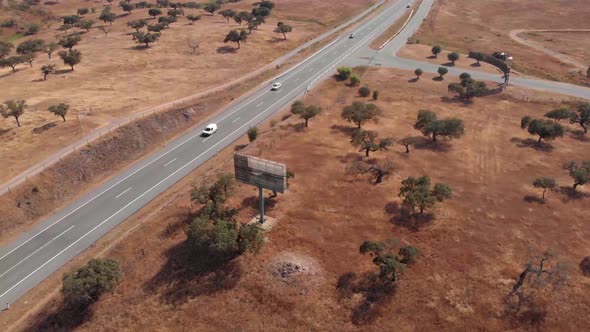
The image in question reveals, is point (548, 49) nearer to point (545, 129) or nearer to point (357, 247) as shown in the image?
point (545, 129)

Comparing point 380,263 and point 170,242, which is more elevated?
point 380,263

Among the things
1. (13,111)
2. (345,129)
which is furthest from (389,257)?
(13,111)

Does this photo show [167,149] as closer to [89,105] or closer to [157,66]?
[89,105]

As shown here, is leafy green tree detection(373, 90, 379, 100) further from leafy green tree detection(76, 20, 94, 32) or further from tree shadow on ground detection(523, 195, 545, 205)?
leafy green tree detection(76, 20, 94, 32)

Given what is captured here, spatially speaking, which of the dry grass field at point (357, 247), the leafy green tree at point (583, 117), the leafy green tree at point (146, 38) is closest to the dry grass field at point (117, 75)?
the leafy green tree at point (146, 38)

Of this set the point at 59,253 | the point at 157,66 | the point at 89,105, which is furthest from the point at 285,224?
the point at 157,66

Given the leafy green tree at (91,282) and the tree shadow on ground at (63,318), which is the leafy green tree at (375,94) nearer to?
the leafy green tree at (91,282)
